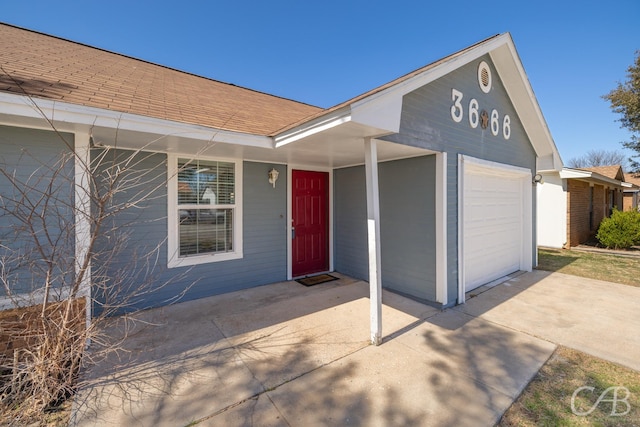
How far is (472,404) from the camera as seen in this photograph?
2240 millimetres

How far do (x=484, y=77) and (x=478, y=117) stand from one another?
2.63 ft

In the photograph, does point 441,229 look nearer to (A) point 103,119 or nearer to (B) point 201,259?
(B) point 201,259

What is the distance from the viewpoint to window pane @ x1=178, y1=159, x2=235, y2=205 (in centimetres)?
439

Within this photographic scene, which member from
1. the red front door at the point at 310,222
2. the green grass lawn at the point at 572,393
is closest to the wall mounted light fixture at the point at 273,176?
the red front door at the point at 310,222

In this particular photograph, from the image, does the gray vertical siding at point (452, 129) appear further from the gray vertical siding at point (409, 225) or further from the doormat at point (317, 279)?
the doormat at point (317, 279)

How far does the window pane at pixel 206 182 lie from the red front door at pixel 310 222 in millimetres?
1370

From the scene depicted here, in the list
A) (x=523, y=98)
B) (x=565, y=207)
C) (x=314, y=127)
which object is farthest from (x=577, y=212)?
(x=314, y=127)

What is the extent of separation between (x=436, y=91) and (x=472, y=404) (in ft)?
12.9

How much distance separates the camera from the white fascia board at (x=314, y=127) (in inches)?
109

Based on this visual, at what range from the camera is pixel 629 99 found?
470 inches

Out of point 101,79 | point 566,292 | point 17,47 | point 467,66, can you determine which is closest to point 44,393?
point 101,79

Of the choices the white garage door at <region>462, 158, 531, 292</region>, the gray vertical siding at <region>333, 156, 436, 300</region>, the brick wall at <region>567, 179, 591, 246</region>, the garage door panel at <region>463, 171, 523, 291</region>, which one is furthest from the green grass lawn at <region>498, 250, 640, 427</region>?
the brick wall at <region>567, 179, 591, 246</region>

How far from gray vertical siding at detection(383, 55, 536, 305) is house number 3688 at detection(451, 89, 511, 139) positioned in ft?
0.28

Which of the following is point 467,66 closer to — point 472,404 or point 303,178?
point 303,178
